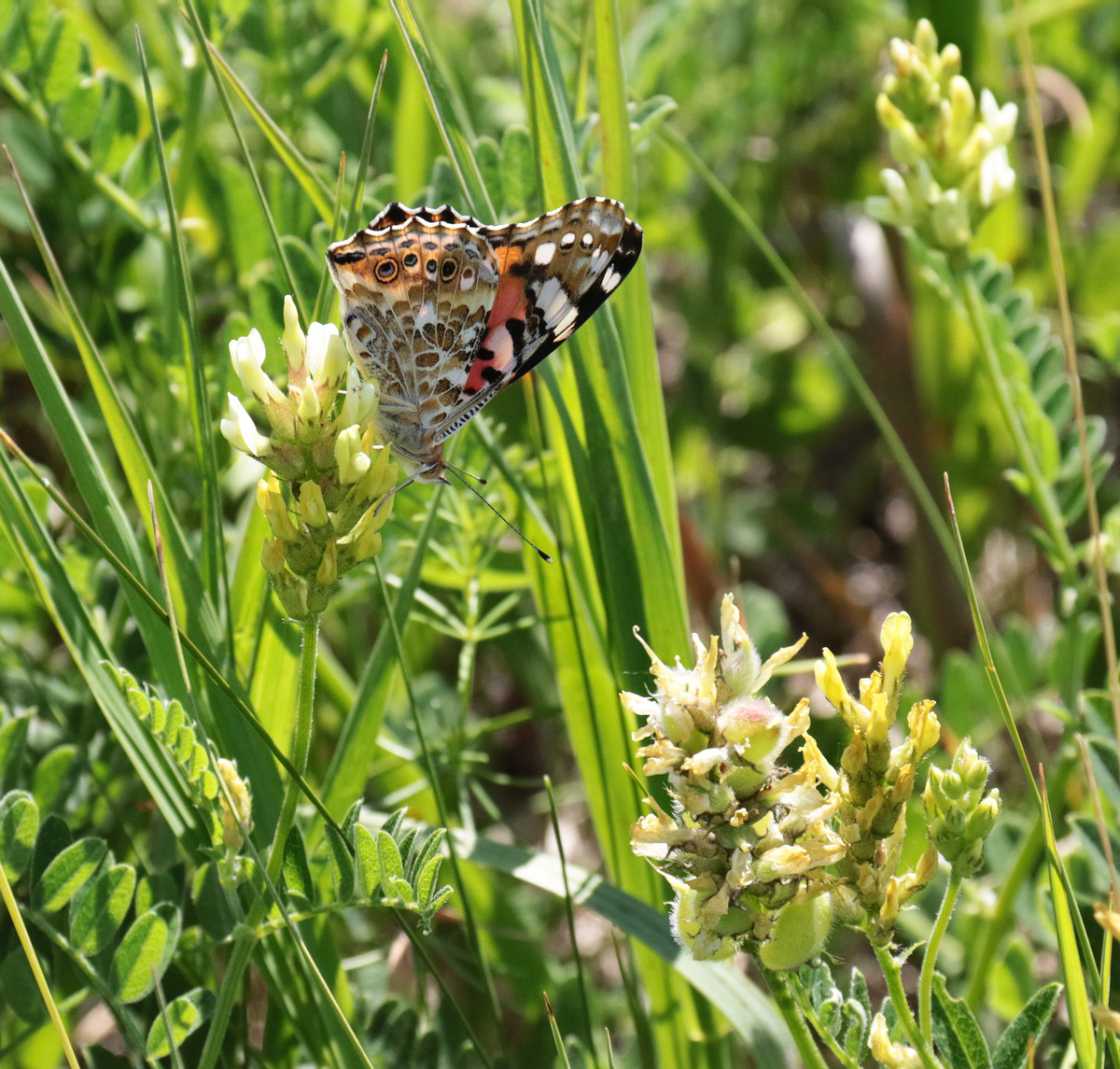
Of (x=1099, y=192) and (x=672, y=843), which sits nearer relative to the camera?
(x=672, y=843)

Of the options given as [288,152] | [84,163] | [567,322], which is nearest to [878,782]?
[567,322]

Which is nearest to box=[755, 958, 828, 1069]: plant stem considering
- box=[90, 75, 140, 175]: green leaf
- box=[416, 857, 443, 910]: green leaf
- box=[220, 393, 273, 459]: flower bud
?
box=[416, 857, 443, 910]: green leaf

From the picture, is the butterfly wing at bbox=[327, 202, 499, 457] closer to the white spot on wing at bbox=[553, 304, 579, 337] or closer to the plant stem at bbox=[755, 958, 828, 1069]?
the white spot on wing at bbox=[553, 304, 579, 337]

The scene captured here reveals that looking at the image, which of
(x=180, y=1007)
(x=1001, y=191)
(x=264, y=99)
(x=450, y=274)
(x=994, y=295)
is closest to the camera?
(x=180, y=1007)

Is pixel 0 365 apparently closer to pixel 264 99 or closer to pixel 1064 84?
pixel 264 99

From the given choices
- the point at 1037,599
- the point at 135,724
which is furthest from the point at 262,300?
the point at 1037,599

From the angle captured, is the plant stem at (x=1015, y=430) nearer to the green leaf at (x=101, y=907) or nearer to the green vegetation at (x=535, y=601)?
the green vegetation at (x=535, y=601)
